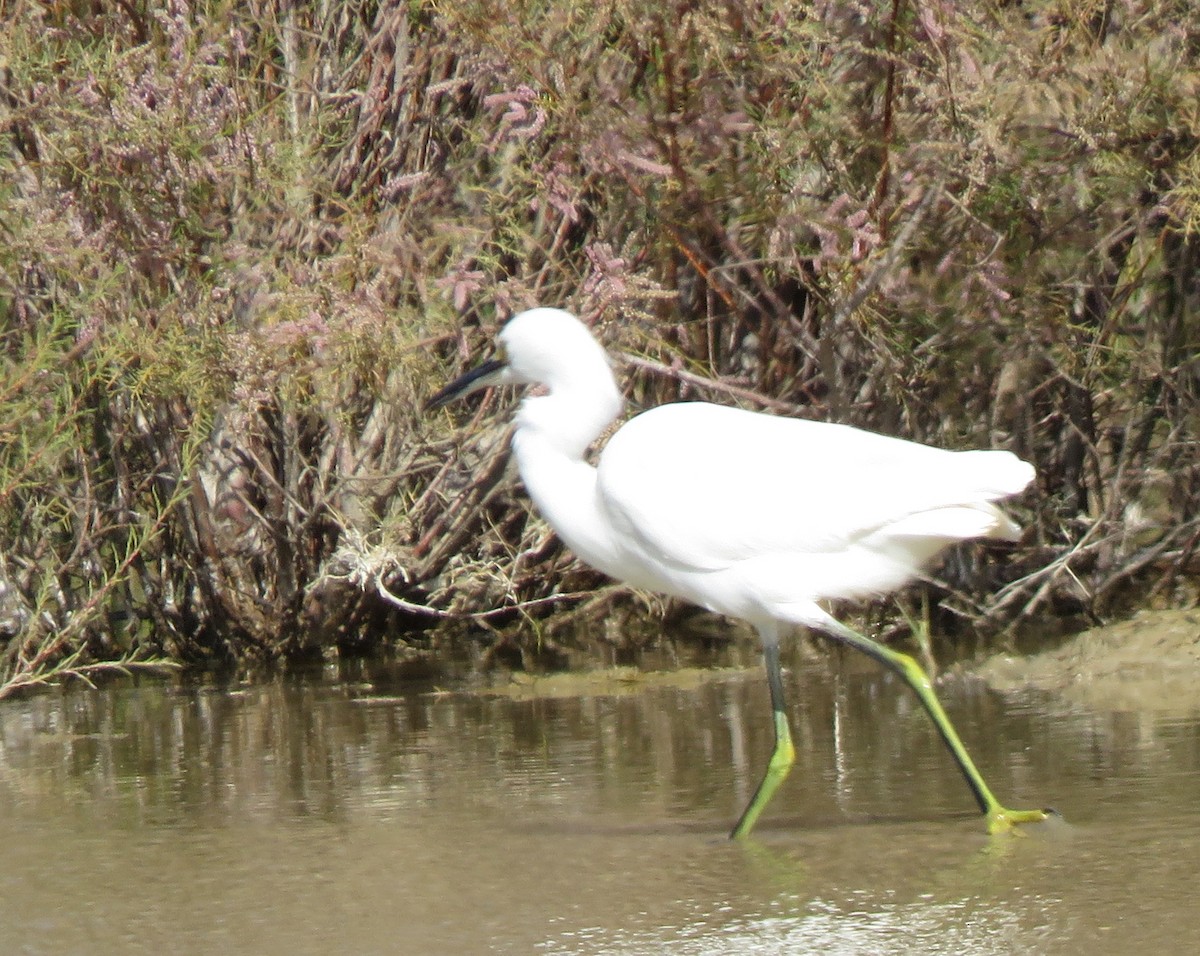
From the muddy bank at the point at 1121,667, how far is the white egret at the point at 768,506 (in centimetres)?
163

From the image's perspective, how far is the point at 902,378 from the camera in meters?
7.64

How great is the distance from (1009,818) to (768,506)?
3.42 feet

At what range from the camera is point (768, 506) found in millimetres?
5102

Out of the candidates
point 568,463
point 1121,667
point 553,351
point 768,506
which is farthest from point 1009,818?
point 1121,667

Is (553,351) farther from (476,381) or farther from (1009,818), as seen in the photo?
(1009,818)

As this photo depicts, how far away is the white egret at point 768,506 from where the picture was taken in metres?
5.05

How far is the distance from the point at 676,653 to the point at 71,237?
3.15m

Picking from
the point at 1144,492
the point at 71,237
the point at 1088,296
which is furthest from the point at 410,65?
the point at 1144,492

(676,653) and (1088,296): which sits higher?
(1088,296)

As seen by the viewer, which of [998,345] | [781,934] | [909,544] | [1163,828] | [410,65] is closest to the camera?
[781,934]

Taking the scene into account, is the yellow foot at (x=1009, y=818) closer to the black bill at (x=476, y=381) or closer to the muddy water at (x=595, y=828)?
the muddy water at (x=595, y=828)

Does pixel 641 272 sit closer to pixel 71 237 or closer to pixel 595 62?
pixel 595 62

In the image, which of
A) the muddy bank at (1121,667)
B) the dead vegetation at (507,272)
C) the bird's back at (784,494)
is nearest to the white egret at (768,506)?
the bird's back at (784,494)

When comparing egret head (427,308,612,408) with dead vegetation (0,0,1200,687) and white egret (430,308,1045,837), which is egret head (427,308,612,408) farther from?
dead vegetation (0,0,1200,687)
